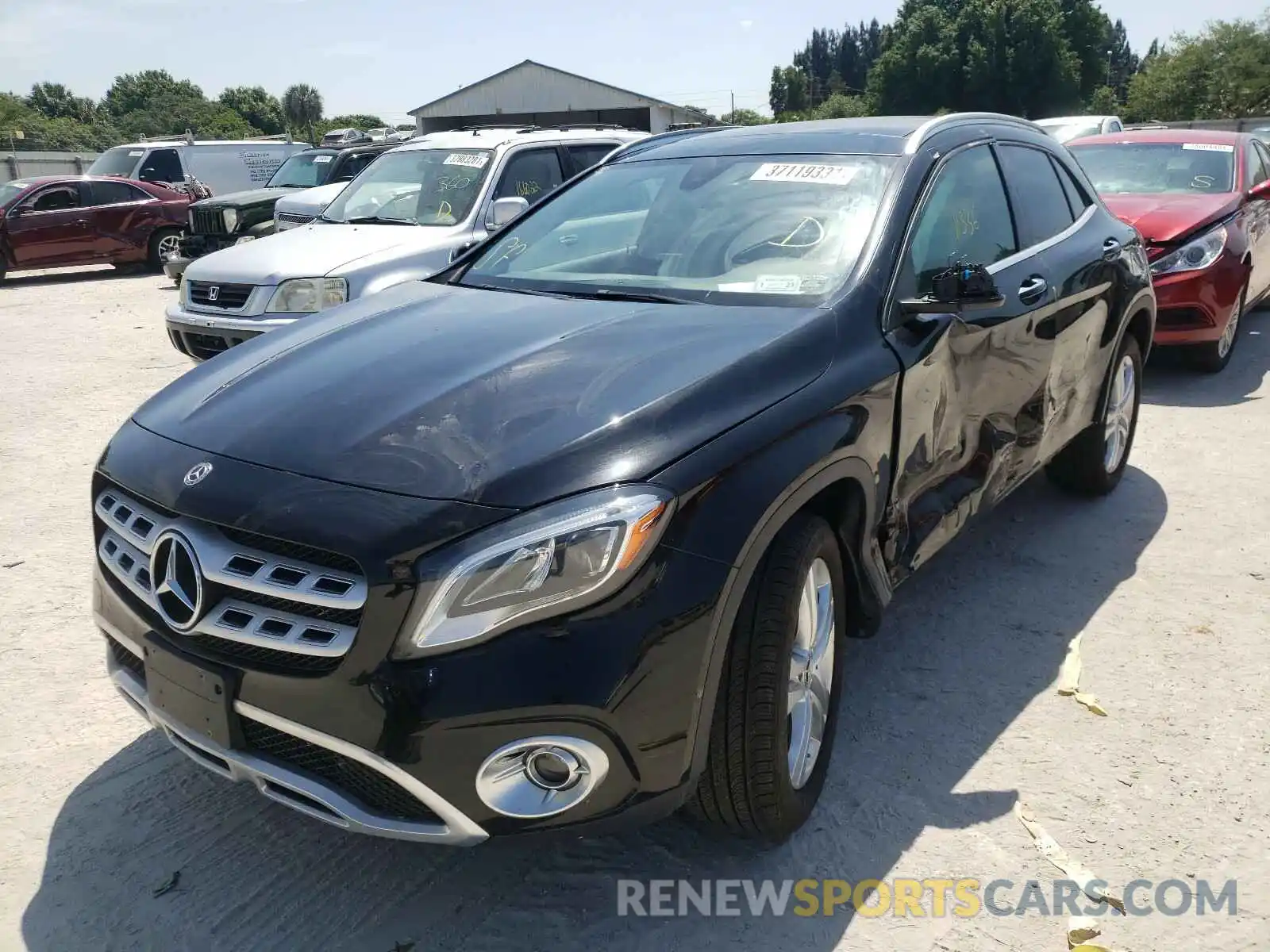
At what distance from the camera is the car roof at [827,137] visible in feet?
11.4

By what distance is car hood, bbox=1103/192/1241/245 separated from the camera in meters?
7.15

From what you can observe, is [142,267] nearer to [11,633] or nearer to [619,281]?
[11,633]

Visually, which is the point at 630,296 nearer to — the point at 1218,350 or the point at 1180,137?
the point at 1218,350

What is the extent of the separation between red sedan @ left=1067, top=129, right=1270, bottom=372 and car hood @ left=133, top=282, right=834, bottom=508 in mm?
5313

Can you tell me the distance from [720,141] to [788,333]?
1482 millimetres

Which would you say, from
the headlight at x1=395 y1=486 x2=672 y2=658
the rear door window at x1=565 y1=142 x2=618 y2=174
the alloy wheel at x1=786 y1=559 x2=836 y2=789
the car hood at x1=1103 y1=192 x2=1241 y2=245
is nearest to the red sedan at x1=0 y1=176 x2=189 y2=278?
the rear door window at x1=565 y1=142 x2=618 y2=174

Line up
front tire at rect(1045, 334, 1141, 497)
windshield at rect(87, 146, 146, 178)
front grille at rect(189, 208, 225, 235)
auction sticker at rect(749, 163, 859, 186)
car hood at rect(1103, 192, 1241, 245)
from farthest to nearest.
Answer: windshield at rect(87, 146, 146, 178), front grille at rect(189, 208, 225, 235), car hood at rect(1103, 192, 1241, 245), front tire at rect(1045, 334, 1141, 497), auction sticker at rect(749, 163, 859, 186)

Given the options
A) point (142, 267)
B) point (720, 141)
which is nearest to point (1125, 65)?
point (142, 267)

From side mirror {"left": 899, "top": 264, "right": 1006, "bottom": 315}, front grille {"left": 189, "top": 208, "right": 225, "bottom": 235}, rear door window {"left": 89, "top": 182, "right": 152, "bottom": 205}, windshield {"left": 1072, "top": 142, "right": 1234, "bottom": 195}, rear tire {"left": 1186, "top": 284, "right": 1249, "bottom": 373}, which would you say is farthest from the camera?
rear door window {"left": 89, "top": 182, "right": 152, "bottom": 205}

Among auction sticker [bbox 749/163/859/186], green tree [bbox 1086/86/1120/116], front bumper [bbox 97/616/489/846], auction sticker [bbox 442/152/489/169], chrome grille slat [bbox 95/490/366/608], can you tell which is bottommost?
front bumper [bbox 97/616/489/846]

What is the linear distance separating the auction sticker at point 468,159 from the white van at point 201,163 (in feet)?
35.6

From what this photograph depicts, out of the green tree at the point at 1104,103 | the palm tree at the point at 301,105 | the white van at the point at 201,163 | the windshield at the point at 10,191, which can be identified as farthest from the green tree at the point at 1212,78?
the palm tree at the point at 301,105

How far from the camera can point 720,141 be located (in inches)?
154

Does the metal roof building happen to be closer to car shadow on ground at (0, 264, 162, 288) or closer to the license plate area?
car shadow on ground at (0, 264, 162, 288)
